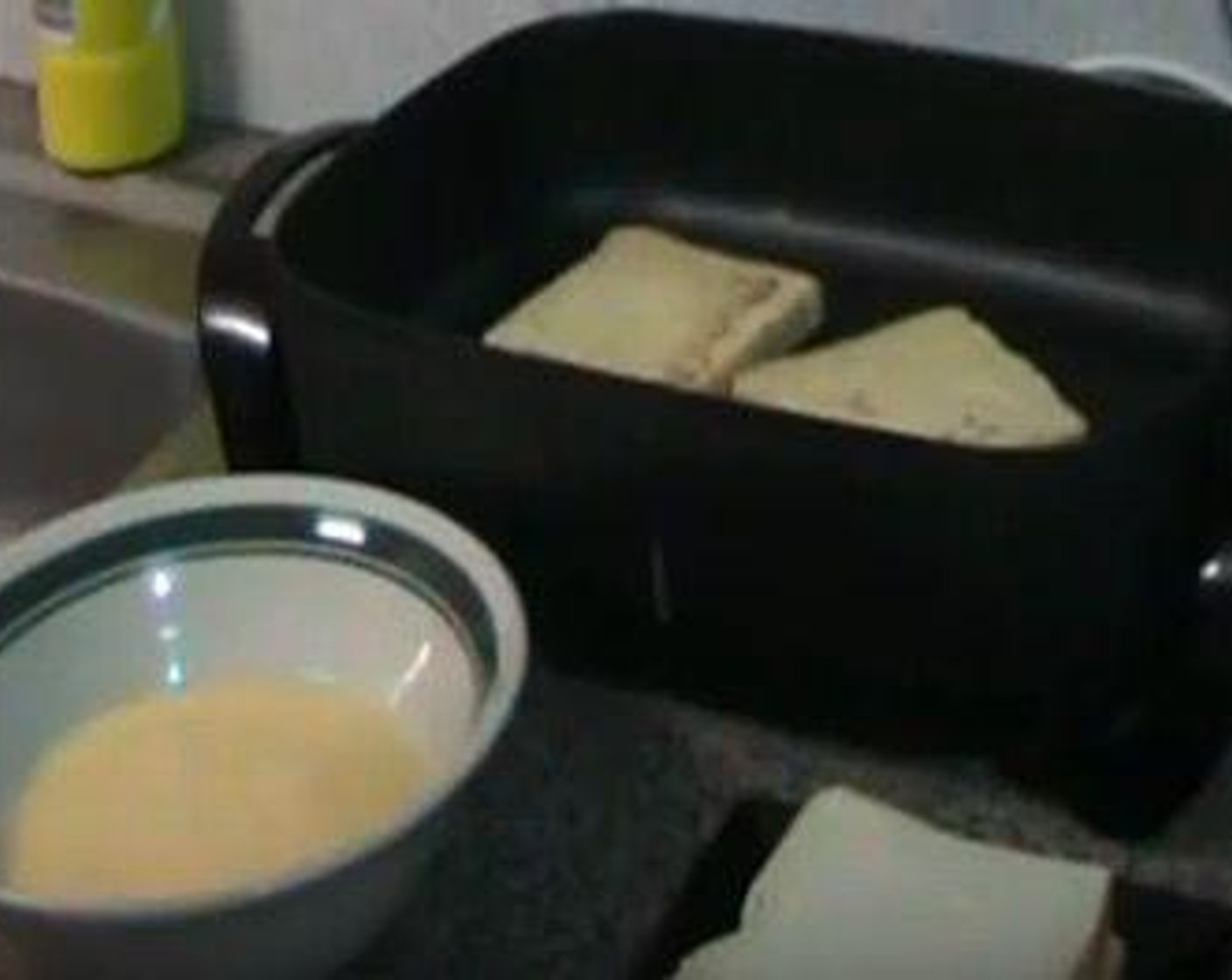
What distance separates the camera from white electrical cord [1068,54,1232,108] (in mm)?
1013

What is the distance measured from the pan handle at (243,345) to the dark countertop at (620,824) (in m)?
0.12

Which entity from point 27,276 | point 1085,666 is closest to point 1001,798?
point 1085,666

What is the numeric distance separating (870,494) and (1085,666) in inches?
3.3

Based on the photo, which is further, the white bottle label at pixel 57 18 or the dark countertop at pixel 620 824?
the white bottle label at pixel 57 18

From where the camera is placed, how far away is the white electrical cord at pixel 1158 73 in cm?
101

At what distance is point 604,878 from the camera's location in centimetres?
83

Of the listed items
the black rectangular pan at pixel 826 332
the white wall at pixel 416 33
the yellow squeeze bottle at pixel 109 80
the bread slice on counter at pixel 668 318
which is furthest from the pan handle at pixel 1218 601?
the yellow squeeze bottle at pixel 109 80

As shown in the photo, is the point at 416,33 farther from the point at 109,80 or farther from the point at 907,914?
the point at 907,914

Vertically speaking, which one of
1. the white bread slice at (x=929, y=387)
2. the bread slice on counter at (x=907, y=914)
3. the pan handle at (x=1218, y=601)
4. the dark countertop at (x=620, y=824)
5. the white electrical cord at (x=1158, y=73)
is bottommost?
the dark countertop at (x=620, y=824)

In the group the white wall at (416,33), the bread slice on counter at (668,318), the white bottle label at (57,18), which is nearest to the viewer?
the bread slice on counter at (668,318)

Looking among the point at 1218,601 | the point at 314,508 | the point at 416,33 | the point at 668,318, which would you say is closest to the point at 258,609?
the point at 314,508

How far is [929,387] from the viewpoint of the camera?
2.98 feet

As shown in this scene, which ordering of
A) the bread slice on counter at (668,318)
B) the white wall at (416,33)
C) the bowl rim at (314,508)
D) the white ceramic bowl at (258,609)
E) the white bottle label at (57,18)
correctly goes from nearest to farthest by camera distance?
the bowl rim at (314,508)
the white ceramic bowl at (258,609)
the bread slice on counter at (668,318)
the white wall at (416,33)
the white bottle label at (57,18)

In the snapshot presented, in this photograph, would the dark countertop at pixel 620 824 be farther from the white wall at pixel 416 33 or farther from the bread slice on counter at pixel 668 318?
the white wall at pixel 416 33
